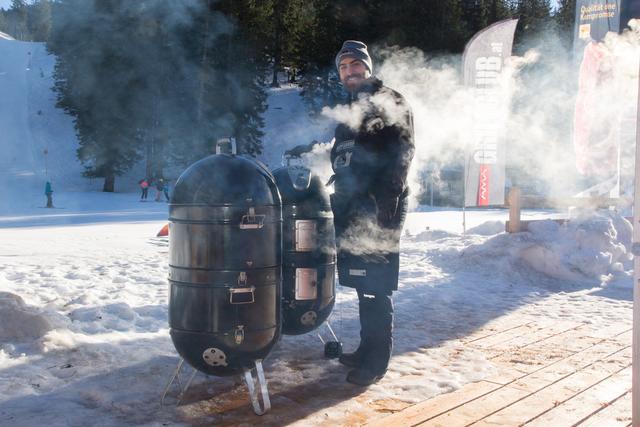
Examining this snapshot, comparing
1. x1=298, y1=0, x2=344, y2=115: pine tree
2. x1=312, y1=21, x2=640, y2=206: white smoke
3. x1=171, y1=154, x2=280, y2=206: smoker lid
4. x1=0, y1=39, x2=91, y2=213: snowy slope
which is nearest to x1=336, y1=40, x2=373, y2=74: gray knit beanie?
x1=312, y1=21, x2=640, y2=206: white smoke

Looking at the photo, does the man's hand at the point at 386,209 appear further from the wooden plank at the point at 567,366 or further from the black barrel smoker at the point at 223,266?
the wooden plank at the point at 567,366

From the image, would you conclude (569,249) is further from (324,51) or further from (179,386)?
(324,51)

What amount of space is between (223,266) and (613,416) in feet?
7.97

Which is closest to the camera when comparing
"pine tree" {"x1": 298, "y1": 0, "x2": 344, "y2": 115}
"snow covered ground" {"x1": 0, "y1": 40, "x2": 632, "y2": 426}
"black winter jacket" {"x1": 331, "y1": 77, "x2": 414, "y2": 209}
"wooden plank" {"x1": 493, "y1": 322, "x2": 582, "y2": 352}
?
"snow covered ground" {"x1": 0, "y1": 40, "x2": 632, "y2": 426}

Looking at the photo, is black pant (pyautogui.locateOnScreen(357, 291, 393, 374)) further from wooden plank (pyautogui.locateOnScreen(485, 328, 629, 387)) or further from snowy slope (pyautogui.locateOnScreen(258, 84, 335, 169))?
snowy slope (pyautogui.locateOnScreen(258, 84, 335, 169))

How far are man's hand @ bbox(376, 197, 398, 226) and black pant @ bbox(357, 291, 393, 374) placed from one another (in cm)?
52

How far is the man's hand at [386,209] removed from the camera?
14.0 ft

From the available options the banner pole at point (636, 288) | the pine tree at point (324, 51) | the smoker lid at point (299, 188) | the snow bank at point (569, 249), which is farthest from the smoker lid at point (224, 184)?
the pine tree at point (324, 51)

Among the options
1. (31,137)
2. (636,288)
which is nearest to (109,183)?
(31,137)

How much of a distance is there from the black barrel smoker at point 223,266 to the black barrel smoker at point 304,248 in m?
0.74

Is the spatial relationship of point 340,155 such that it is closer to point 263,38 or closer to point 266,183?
point 266,183

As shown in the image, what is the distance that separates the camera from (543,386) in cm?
410

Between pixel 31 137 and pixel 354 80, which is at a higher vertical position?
pixel 31 137

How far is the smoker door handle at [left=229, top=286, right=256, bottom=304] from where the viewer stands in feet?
11.5
